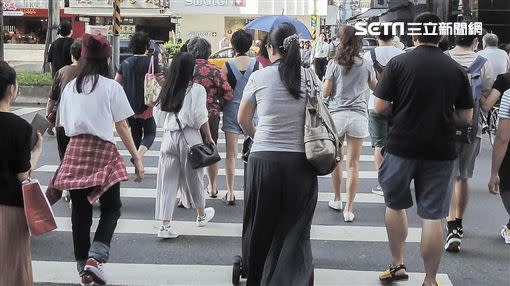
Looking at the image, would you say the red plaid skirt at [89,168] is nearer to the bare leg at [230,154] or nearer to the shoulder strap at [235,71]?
the shoulder strap at [235,71]

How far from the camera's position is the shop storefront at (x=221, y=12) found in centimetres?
3703

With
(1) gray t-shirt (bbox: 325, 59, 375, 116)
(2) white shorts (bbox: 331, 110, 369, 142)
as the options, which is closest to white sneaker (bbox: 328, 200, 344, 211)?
(2) white shorts (bbox: 331, 110, 369, 142)

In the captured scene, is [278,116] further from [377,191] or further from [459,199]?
[377,191]

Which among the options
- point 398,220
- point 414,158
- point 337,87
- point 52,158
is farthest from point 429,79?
point 52,158

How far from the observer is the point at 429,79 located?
417 centimetres

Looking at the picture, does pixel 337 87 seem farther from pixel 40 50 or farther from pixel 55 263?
pixel 40 50

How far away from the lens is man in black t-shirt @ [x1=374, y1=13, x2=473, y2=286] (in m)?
4.19

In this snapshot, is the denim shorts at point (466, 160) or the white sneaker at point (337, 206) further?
the white sneaker at point (337, 206)

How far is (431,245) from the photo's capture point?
4332 mm

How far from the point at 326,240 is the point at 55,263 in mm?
2486

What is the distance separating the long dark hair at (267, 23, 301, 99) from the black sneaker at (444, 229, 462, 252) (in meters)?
2.54

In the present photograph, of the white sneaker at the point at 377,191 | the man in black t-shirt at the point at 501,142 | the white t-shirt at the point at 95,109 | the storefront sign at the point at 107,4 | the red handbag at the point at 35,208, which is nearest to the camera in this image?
the red handbag at the point at 35,208

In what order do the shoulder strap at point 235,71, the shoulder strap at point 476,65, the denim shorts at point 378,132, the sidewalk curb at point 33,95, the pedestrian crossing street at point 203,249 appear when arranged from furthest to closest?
the sidewalk curb at point 33,95, the denim shorts at point 378,132, the shoulder strap at point 235,71, the shoulder strap at point 476,65, the pedestrian crossing street at point 203,249

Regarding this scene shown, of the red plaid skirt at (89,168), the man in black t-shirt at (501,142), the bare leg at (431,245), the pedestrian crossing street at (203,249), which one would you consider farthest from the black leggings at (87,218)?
the man in black t-shirt at (501,142)
